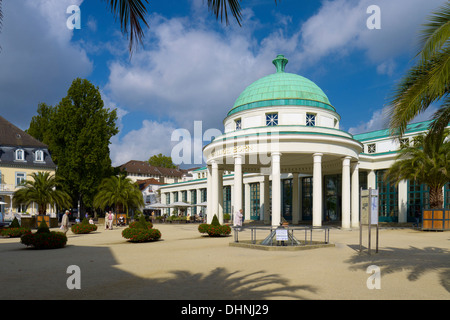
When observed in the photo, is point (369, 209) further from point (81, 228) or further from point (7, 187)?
point (7, 187)

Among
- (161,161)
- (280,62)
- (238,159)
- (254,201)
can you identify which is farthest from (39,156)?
(161,161)

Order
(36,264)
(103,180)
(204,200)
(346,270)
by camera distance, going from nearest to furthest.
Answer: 1. (346,270)
2. (36,264)
3. (103,180)
4. (204,200)

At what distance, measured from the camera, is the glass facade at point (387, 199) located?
38406 millimetres

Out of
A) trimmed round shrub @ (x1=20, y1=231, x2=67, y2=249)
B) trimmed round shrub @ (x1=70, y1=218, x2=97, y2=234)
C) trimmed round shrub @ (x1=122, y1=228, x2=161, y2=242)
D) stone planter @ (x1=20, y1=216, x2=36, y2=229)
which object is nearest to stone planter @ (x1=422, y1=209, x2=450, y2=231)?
trimmed round shrub @ (x1=122, y1=228, x2=161, y2=242)

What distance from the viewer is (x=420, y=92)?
29.7 ft

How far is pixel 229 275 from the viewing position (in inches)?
421

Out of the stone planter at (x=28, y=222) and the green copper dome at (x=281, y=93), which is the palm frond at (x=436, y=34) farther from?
the stone planter at (x=28, y=222)

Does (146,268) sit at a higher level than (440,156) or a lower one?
lower

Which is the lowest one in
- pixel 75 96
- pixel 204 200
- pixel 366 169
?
pixel 204 200

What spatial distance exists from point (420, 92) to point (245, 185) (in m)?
45.7

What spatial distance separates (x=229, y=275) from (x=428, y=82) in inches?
271

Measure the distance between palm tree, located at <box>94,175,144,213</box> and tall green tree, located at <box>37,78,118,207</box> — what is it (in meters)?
4.78
